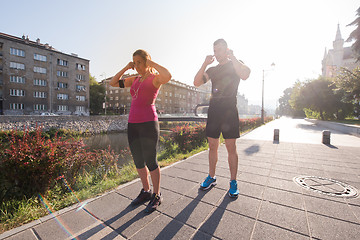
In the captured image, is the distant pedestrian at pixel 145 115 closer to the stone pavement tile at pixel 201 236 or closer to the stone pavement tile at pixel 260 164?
the stone pavement tile at pixel 201 236

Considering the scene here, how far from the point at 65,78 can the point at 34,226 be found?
141 ft

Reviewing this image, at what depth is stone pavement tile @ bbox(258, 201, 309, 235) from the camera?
183cm

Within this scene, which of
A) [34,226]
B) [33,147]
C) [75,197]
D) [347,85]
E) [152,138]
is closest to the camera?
[34,226]

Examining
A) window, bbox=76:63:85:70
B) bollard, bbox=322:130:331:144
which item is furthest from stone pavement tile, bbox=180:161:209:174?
window, bbox=76:63:85:70

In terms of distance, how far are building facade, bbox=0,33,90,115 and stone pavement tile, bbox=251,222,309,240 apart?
1588 inches

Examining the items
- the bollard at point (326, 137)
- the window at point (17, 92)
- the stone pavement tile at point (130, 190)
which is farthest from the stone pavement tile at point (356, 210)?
the window at point (17, 92)

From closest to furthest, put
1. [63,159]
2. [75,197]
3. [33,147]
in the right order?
[75,197] → [33,147] → [63,159]

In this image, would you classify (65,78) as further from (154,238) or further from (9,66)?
(154,238)

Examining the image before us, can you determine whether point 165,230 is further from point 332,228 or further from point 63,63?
point 63,63

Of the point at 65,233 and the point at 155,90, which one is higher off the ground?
the point at 155,90

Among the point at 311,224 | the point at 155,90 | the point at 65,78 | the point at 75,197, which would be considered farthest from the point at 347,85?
the point at 65,78

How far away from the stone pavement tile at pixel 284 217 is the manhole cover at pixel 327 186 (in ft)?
3.32

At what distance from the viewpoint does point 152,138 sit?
6.98 ft

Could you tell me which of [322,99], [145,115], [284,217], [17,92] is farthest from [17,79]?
[322,99]
